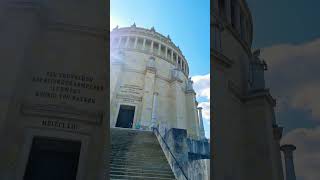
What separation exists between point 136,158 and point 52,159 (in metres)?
2.17

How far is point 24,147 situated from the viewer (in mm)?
7684

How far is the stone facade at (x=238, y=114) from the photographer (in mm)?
12039

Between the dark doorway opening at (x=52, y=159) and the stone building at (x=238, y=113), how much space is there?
16.3 feet

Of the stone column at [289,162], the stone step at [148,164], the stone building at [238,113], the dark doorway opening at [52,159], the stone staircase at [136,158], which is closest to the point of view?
the dark doorway opening at [52,159]

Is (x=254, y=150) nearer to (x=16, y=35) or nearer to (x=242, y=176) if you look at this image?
(x=242, y=176)

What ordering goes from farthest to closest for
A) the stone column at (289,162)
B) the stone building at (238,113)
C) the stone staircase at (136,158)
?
1. the stone column at (289,162)
2. the stone building at (238,113)
3. the stone staircase at (136,158)

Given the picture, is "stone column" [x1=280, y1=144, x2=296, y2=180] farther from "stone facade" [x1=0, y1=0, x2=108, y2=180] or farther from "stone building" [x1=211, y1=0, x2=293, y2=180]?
"stone facade" [x1=0, y1=0, x2=108, y2=180]

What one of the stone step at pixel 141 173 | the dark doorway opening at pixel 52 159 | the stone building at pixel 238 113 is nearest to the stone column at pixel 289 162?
the stone building at pixel 238 113

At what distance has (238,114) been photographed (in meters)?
13.7

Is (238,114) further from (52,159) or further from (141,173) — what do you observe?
(52,159)

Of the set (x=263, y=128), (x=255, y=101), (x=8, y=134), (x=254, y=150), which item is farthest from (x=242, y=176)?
(x=8, y=134)

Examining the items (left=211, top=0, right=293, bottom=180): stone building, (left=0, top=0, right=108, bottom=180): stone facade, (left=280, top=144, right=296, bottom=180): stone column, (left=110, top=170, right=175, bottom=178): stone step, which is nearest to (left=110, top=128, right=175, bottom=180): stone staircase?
(left=110, top=170, right=175, bottom=178): stone step

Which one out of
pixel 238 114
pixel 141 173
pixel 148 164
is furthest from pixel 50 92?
pixel 238 114

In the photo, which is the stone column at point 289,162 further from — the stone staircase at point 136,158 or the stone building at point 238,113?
the stone staircase at point 136,158
